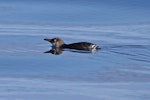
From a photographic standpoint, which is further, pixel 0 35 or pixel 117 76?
pixel 0 35

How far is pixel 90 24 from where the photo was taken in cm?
2089

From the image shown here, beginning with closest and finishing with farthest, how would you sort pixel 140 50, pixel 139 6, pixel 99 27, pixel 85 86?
1. pixel 85 86
2. pixel 140 50
3. pixel 99 27
4. pixel 139 6

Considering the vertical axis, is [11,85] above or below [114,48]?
below

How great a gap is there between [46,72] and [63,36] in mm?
5127

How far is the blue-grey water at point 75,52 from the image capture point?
1355 cm

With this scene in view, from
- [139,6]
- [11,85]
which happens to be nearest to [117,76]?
[11,85]

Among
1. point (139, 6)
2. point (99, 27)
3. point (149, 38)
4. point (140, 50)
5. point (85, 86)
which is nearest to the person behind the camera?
point (85, 86)

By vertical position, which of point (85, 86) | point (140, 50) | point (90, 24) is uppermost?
point (90, 24)

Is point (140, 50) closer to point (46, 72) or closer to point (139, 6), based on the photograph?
point (46, 72)

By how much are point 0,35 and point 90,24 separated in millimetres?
2420

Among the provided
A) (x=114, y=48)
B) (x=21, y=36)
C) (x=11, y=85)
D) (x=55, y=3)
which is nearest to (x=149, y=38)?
(x=114, y=48)

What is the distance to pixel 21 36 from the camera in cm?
1959

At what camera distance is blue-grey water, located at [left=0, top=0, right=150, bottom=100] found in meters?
13.6

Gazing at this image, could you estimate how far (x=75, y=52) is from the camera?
58.7ft
